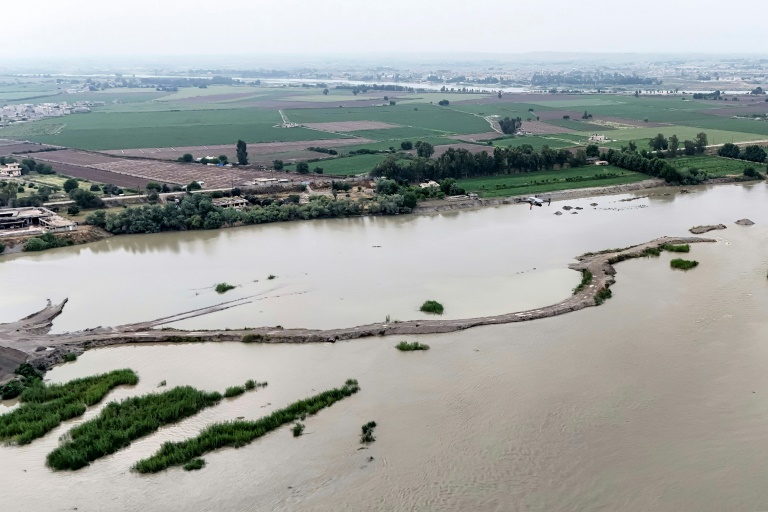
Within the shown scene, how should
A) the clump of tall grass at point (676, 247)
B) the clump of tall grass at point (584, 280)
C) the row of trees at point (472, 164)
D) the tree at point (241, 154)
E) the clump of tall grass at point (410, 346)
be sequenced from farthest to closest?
the tree at point (241, 154), the row of trees at point (472, 164), the clump of tall grass at point (676, 247), the clump of tall grass at point (584, 280), the clump of tall grass at point (410, 346)

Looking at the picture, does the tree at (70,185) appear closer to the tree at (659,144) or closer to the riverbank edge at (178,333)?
the riverbank edge at (178,333)

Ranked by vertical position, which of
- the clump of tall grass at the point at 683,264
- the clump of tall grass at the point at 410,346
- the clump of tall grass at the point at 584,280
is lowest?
the clump of tall grass at the point at 410,346

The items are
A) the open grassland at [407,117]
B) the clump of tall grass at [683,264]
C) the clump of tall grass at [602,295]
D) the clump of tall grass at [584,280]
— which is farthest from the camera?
the open grassland at [407,117]

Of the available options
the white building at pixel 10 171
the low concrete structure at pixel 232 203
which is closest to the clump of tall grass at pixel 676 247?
the low concrete structure at pixel 232 203

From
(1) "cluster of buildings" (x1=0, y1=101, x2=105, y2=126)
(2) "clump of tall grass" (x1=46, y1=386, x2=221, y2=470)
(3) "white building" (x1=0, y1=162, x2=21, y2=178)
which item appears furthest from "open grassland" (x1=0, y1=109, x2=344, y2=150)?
(2) "clump of tall grass" (x1=46, y1=386, x2=221, y2=470)

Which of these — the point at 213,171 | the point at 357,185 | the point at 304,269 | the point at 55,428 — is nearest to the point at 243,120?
the point at 213,171

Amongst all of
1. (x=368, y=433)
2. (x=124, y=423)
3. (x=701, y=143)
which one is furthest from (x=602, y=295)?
(x=701, y=143)

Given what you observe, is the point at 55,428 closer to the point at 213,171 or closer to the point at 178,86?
the point at 213,171
